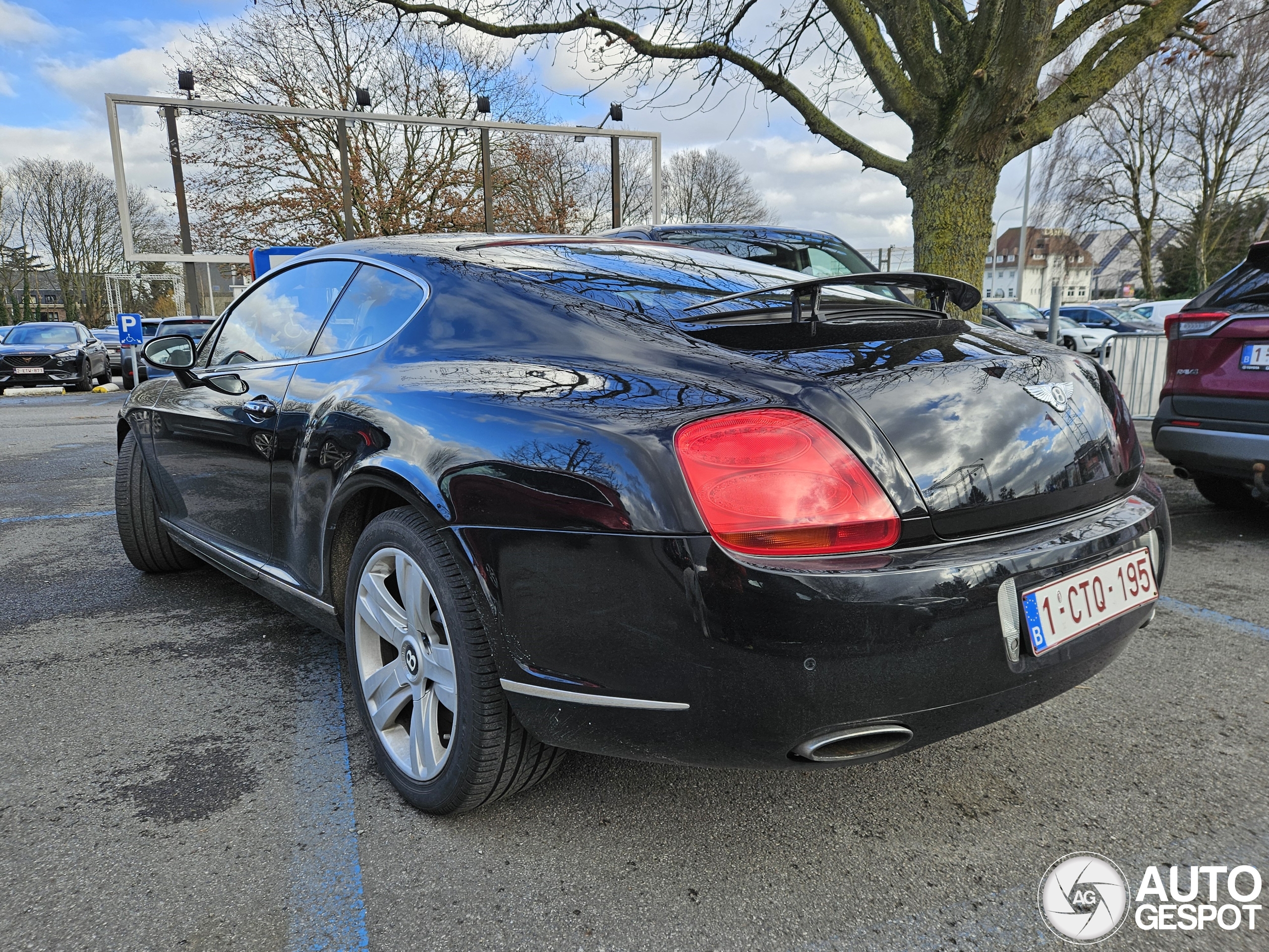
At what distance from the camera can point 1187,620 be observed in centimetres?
323

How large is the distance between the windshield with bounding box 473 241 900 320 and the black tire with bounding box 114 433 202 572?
2191 millimetres

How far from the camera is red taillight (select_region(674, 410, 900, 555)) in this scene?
154cm

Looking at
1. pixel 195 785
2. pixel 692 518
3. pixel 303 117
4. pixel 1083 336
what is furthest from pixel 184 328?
pixel 1083 336

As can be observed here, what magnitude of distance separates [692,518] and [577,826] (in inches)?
35.3

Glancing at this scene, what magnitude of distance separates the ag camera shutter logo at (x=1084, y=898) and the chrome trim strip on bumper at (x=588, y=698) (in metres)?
0.84

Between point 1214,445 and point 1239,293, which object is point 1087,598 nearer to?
point 1214,445

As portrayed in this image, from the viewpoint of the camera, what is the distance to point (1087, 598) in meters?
1.79

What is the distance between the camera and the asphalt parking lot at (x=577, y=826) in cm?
165

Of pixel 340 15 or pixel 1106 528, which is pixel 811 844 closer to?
pixel 1106 528

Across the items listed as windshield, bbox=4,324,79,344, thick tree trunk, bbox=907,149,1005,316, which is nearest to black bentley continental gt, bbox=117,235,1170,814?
thick tree trunk, bbox=907,149,1005,316

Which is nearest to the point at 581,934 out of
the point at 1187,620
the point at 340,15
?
the point at 1187,620

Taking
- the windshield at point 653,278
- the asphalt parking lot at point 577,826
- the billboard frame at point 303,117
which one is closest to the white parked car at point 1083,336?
the billboard frame at point 303,117

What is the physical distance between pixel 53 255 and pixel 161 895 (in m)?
58.5
